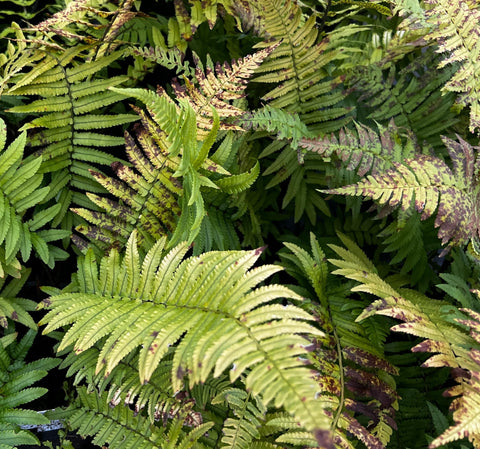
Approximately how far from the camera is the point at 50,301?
1.62 m

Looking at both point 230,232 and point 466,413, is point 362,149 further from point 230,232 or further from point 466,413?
→ point 466,413

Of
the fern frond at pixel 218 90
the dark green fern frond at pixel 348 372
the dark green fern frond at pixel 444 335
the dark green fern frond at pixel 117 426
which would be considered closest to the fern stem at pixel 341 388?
the dark green fern frond at pixel 348 372

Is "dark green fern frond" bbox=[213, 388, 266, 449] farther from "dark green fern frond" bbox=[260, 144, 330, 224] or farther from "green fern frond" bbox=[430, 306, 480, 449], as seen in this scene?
"dark green fern frond" bbox=[260, 144, 330, 224]

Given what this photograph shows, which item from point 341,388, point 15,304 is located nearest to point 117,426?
point 15,304

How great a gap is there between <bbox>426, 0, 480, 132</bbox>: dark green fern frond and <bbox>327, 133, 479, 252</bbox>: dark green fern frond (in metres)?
0.28

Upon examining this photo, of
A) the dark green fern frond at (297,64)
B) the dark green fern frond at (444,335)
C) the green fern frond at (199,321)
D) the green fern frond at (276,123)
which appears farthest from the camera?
the dark green fern frond at (297,64)

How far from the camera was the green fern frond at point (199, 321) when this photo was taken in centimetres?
103

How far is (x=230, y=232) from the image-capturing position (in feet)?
6.47

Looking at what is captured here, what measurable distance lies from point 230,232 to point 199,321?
73cm

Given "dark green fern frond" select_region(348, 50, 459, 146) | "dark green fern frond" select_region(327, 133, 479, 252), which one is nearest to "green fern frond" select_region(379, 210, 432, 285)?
"dark green fern frond" select_region(327, 133, 479, 252)

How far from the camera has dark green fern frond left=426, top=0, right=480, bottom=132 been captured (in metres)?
1.79

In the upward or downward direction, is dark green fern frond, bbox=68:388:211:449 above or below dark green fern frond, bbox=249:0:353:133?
below

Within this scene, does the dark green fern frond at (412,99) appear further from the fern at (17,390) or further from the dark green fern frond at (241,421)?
the fern at (17,390)

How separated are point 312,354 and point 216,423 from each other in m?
0.44
